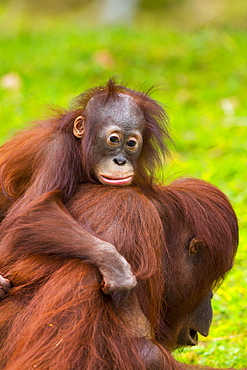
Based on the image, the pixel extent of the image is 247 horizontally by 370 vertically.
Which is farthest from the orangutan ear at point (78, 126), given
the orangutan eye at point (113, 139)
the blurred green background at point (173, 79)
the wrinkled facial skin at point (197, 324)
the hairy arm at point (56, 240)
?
the blurred green background at point (173, 79)

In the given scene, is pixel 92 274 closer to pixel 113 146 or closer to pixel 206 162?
pixel 113 146

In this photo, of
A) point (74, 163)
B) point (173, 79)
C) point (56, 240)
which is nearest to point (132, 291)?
point (56, 240)

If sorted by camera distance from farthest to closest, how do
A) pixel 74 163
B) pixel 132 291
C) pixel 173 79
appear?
1. pixel 173 79
2. pixel 74 163
3. pixel 132 291

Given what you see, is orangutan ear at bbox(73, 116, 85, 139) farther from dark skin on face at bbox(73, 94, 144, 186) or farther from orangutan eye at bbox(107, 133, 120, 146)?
orangutan eye at bbox(107, 133, 120, 146)

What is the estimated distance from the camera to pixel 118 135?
3.68 metres

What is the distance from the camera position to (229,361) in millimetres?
4227

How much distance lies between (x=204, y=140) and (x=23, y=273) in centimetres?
533

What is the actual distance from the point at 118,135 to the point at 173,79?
6505mm

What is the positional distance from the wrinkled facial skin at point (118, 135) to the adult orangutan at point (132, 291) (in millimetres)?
246

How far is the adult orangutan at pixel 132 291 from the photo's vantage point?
9.39 ft

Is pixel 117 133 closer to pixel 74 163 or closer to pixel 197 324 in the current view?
pixel 74 163

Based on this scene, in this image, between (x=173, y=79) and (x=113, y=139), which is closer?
(x=113, y=139)

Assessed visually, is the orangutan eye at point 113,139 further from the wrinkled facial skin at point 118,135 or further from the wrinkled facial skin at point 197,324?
the wrinkled facial skin at point 197,324

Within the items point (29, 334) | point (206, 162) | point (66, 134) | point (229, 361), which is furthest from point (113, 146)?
point (206, 162)
